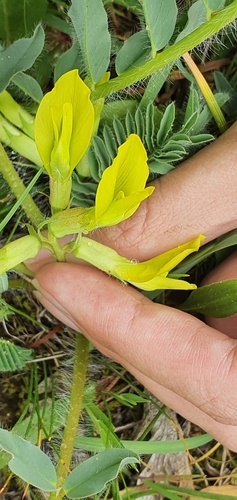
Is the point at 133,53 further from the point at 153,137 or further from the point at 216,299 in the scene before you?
the point at 216,299

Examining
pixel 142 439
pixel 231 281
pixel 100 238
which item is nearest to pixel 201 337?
pixel 231 281

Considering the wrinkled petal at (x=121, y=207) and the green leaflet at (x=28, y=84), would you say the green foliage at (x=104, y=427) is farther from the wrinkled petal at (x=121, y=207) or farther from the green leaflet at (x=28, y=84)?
the green leaflet at (x=28, y=84)

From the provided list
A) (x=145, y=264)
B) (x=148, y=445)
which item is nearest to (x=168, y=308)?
(x=145, y=264)

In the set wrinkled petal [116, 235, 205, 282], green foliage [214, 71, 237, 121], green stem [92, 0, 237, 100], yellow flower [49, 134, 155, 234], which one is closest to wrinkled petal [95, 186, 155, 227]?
yellow flower [49, 134, 155, 234]

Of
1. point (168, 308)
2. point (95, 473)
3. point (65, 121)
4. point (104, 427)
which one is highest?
point (65, 121)

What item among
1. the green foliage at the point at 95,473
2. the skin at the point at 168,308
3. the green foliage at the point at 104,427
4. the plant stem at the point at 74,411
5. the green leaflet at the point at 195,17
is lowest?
the green foliage at the point at 104,427

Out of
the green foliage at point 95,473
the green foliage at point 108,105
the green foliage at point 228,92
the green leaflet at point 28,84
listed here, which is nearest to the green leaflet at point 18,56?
the green foliage at point 108,105
